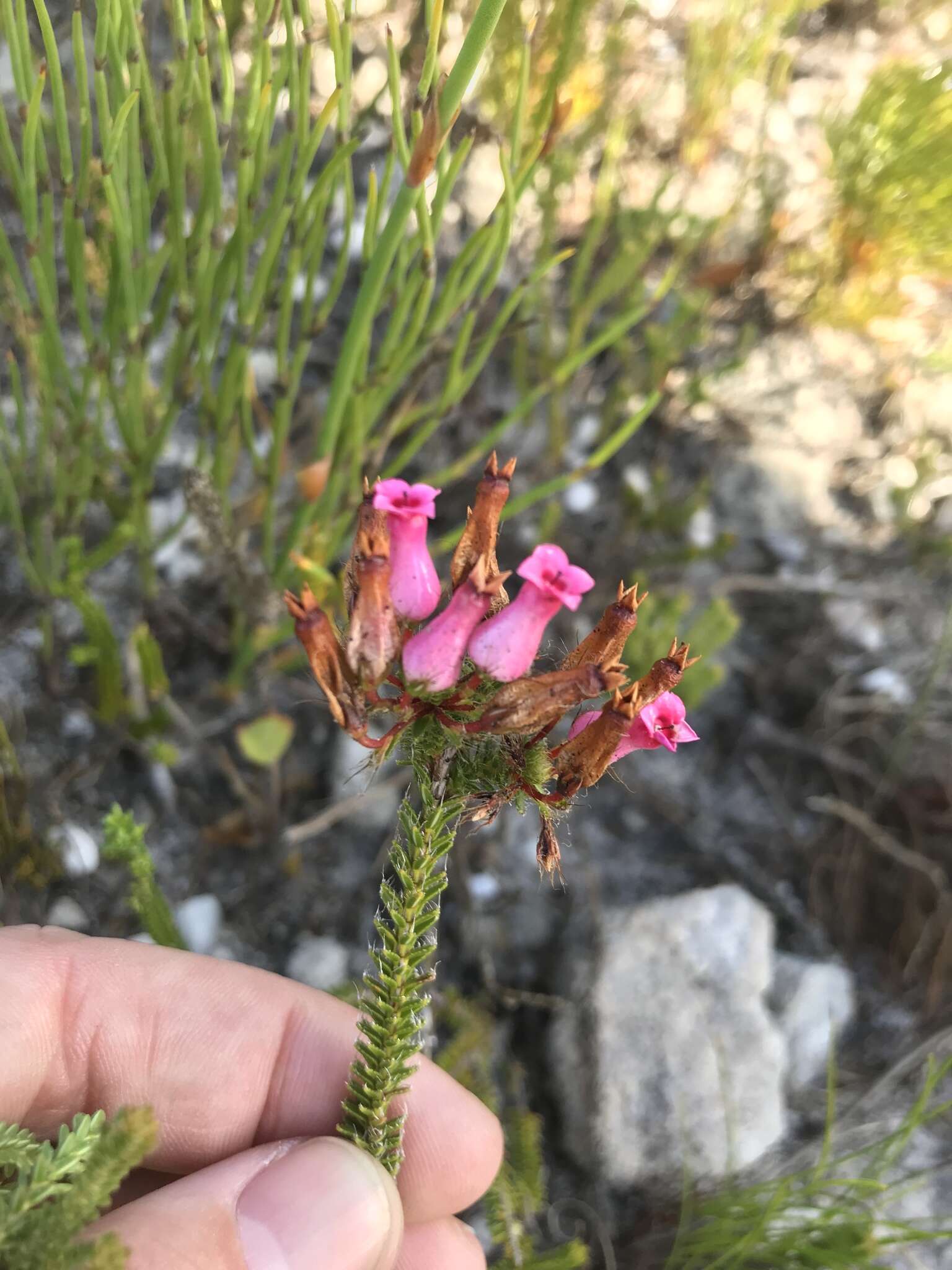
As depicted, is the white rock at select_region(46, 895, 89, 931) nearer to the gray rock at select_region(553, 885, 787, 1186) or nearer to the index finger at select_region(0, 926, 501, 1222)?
the index finger at select_region(0, 926, 501, 1222)

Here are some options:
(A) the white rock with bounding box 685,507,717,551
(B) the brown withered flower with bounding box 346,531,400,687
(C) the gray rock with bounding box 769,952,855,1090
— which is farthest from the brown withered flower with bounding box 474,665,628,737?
(A) the white rock with bounding box 685,507,717,551

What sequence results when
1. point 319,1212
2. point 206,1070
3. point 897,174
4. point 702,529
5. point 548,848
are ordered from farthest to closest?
point 702,529 → point 897,174 → point 206,1070 → point 319,1212 → point 548,848

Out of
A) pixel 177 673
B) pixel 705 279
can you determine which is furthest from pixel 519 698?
pixel 705 279

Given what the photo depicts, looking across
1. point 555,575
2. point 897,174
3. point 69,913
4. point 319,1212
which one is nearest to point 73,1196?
point 319,1212

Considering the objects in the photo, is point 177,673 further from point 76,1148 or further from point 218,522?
point 76,1148

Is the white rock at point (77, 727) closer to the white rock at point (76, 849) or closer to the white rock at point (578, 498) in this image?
the white rock at point (76, 849)

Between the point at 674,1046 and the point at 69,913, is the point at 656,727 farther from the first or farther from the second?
the point at 69,913

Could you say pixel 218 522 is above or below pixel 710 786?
above
